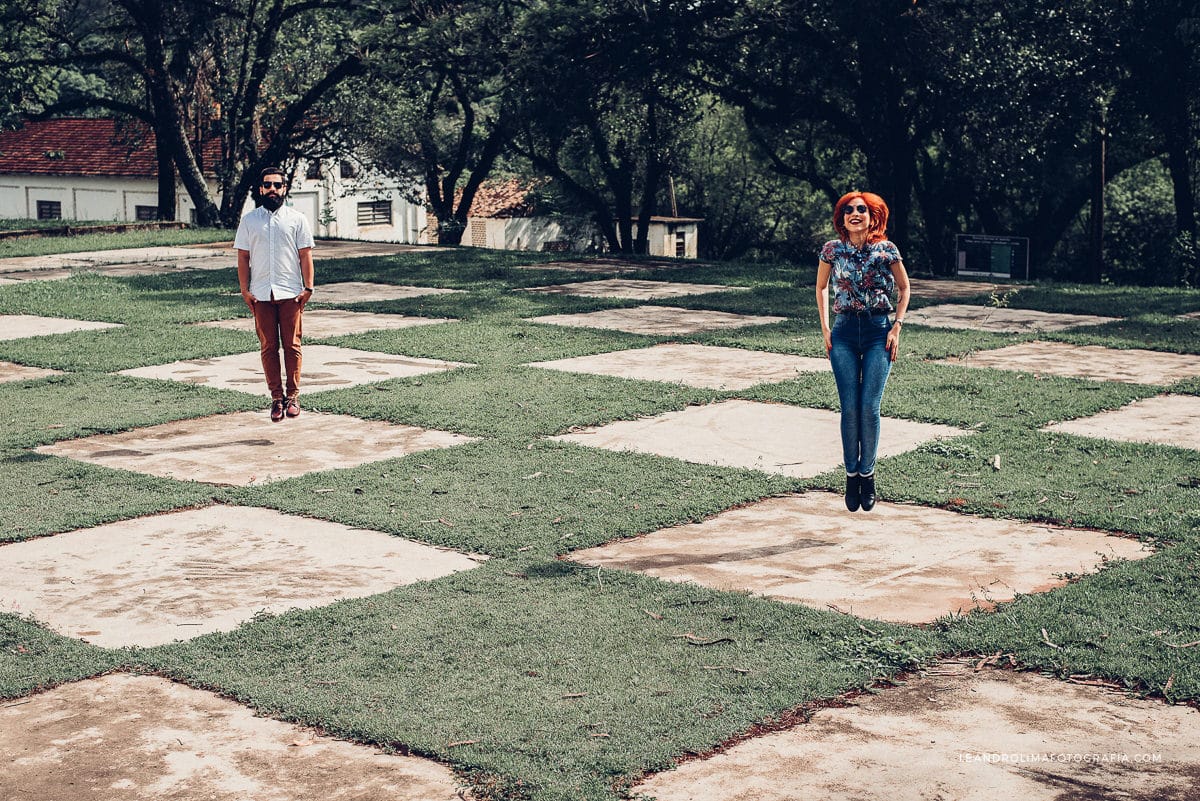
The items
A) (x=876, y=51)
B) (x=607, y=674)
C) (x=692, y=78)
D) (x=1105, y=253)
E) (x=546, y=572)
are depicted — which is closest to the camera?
(x=607, y=674)

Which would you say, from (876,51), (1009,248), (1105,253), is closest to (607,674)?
(1009,248)

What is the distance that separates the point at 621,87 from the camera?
26.8m

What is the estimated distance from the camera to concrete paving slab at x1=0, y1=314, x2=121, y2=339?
47.0 ft

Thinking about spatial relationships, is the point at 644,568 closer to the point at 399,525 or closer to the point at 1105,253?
the point at 399,525

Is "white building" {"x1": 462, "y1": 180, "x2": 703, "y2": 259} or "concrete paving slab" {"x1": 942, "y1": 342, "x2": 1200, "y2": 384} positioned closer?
"concrete paving slab" {"x1": 942, "y1": 342, "x2": 1200, "y2": 384}

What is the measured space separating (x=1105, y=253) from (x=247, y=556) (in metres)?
28.2

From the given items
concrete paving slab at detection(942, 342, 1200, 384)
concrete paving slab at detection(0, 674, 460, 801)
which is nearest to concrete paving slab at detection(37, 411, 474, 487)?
concrete paving slab at detection(0, 674, 460, 801)

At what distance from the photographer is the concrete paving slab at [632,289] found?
1761cm

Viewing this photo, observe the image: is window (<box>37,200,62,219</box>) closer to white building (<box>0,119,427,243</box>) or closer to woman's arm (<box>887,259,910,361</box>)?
white building (<box>0,119,427,243</box>)

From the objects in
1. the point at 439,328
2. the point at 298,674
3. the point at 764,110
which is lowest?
the point at 298,674

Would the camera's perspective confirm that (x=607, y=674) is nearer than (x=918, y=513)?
Yes

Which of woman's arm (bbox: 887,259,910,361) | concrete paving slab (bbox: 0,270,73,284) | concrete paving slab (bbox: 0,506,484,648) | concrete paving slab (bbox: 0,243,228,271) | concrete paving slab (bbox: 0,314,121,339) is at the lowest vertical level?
concrete paving slab (bbox: 0,506,484,648)

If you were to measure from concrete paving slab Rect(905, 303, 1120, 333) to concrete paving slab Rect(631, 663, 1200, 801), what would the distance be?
9.82 meters

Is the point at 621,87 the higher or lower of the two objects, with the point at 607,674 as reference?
higher
